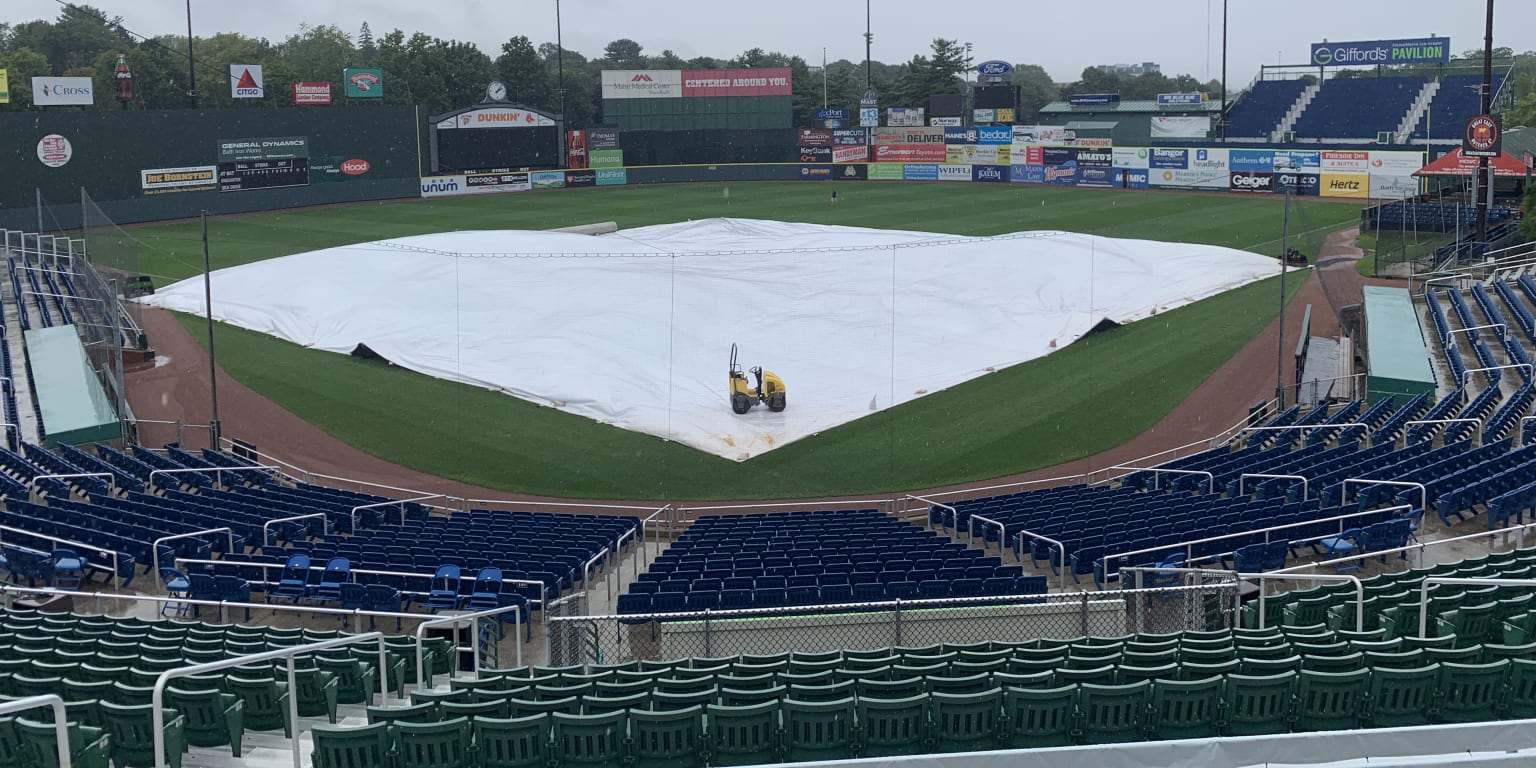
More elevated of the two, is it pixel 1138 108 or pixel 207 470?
pixel 1138 108

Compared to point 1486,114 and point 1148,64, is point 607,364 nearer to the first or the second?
point 1486,114

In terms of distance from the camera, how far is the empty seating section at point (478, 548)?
16312 millimetres

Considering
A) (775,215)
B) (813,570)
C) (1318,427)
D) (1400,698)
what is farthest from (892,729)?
(775,215)

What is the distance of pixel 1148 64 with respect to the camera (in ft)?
593

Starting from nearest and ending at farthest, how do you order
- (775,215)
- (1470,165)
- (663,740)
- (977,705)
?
(663,740) → (977,705) → (1470,165) → (775,215)

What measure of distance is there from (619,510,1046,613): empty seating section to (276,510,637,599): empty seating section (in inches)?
43.1

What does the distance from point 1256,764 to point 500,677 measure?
5.70 metres

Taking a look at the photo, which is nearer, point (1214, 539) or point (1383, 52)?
point (1214, 539)

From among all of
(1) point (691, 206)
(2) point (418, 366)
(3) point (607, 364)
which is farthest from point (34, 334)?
(1) point (691, 206)

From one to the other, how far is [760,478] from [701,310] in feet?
24.3

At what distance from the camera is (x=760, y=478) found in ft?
84.2

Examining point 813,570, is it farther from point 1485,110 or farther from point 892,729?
point 1485,110

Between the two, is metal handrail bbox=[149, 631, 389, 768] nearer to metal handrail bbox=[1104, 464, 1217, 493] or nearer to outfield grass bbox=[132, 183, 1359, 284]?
metal handrail bbox=[1104, 464, 1217, 493]

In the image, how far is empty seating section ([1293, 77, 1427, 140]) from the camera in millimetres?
78188
